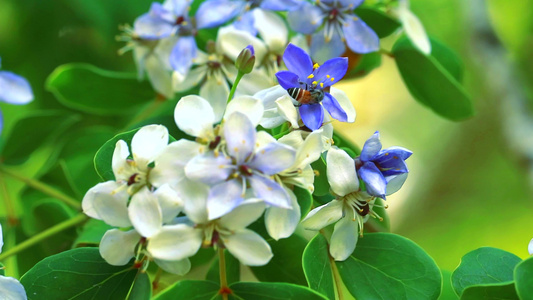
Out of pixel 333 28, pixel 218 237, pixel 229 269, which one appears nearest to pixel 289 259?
pixel 229 269

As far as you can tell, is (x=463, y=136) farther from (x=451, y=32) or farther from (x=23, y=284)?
(x=23, y=284)

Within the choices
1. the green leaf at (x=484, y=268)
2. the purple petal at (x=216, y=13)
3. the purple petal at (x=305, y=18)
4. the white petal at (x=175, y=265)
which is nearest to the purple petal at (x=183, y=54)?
the purple petal at (x=216, y=13)

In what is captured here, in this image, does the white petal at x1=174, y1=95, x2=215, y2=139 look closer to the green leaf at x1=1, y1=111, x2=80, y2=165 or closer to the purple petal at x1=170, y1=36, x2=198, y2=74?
the purple petal at x1=170, y1=36, x2=198, y2=74

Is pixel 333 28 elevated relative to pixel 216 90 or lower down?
elevated

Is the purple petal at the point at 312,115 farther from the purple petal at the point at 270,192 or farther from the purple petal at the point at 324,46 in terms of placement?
the purple petal at the point at 324,46

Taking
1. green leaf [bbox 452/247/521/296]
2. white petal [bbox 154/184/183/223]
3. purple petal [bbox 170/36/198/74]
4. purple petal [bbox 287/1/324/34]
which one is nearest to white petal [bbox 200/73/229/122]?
purple petal [bbox 170/36/198/74]

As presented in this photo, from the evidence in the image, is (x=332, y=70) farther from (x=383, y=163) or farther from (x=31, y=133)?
(x=31, y=133)

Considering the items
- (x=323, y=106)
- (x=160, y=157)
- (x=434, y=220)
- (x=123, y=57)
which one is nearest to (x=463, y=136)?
(x=434, y=220)
